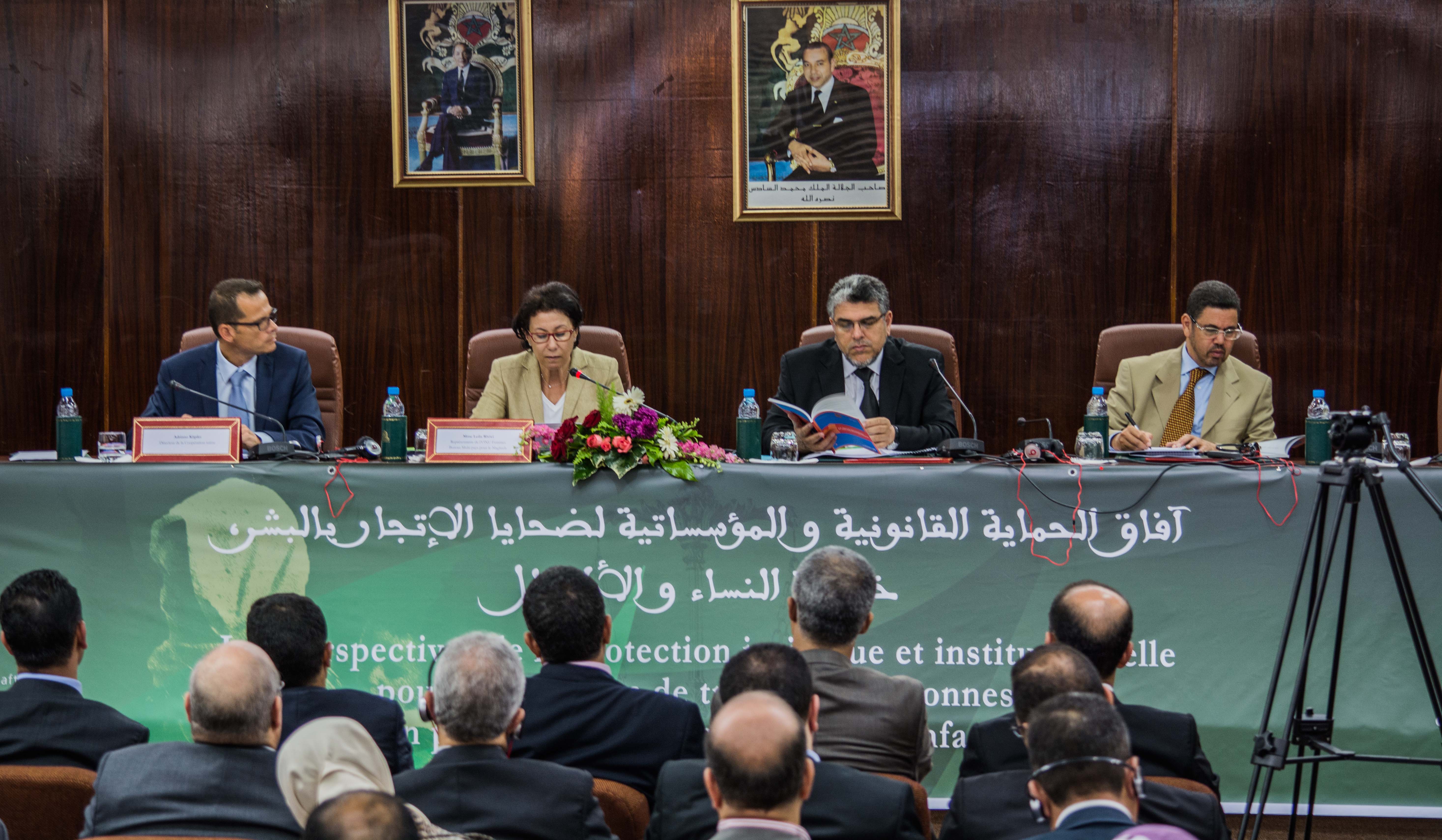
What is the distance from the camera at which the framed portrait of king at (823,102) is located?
4965 millimetres

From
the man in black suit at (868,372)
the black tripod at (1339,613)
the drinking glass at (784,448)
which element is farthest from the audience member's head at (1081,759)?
the man in black suit at (868,372)

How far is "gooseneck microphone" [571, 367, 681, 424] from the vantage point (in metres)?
3.24

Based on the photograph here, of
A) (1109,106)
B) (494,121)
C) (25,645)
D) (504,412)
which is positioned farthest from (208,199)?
(1109,106)

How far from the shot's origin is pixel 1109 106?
4.93 metres

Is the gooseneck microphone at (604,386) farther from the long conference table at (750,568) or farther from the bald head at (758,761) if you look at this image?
the bald head at (758,761)

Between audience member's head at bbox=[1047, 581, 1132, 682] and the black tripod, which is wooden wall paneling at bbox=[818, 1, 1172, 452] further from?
audience member's head at bbox=[1047, 581, 1132, 682]

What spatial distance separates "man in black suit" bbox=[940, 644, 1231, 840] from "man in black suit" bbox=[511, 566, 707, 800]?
0.50 meters

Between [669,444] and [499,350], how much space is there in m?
1.51

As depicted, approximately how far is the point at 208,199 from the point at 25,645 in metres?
3.35

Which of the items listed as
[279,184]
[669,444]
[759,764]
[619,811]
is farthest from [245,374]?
[759,764]

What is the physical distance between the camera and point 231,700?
5.94 feet

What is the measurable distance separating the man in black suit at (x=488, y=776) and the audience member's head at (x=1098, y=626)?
871 millimetres

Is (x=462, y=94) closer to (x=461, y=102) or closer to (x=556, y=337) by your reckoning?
(x=461, y=102)

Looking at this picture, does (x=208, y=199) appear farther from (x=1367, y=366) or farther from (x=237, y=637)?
(x=1367, y=366)
